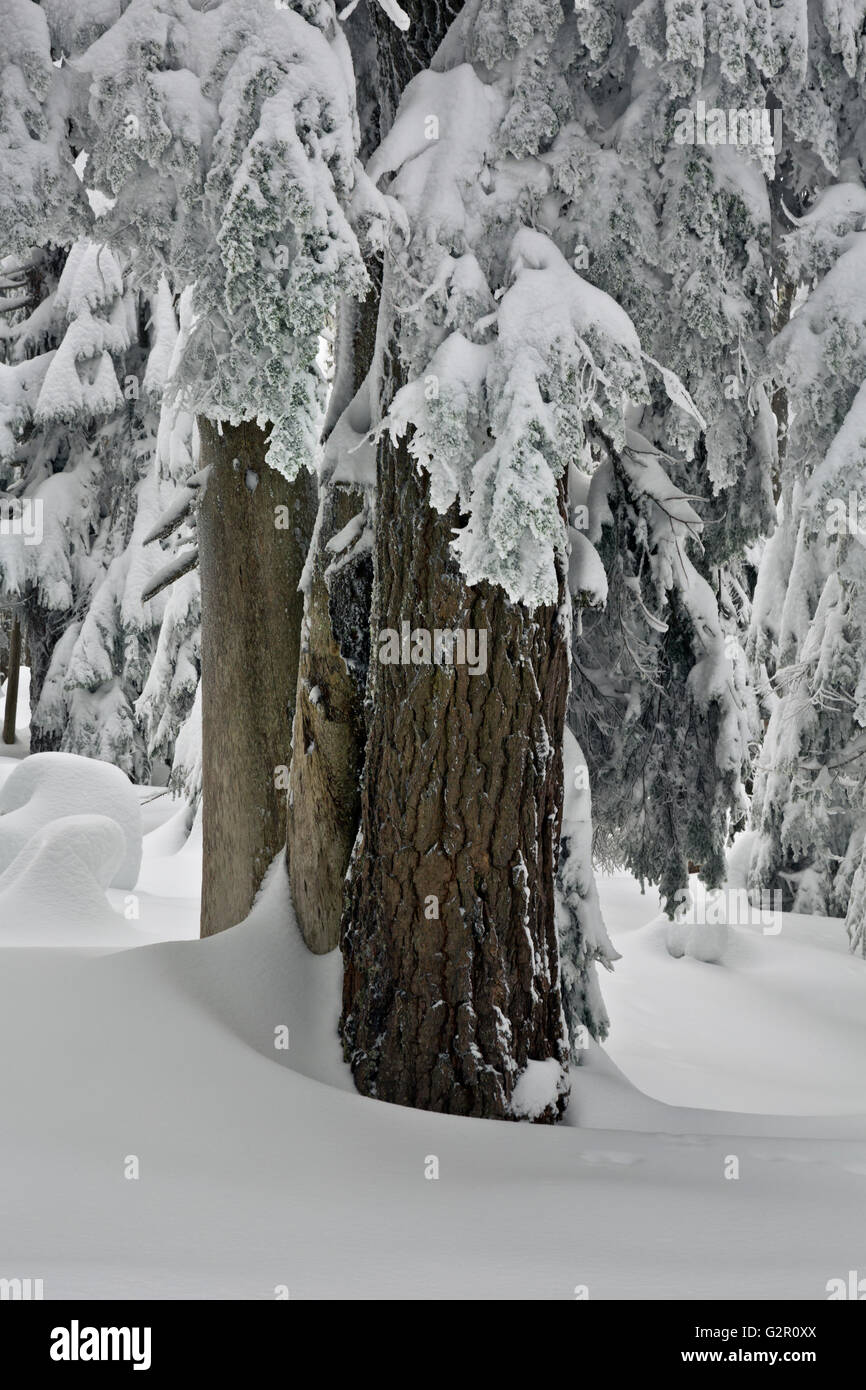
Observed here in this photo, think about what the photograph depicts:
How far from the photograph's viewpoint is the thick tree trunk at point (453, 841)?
4602 mm

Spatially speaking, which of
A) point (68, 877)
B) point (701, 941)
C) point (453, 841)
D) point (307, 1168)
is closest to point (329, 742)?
point (453, 841)

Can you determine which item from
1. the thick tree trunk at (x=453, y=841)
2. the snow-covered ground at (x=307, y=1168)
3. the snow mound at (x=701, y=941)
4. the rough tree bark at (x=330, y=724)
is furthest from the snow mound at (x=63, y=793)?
the thick tree trunk at (x=453, y=841)

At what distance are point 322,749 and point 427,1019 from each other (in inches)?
52.1

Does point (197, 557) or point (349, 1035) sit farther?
point (197, 557)

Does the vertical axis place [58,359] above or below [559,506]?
above

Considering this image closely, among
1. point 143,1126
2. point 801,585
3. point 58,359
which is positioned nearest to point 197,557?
point 143,1126

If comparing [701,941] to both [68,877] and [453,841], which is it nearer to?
[68,877]

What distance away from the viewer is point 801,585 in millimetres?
11391

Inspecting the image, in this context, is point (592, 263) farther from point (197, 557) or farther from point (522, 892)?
point (197, 557)

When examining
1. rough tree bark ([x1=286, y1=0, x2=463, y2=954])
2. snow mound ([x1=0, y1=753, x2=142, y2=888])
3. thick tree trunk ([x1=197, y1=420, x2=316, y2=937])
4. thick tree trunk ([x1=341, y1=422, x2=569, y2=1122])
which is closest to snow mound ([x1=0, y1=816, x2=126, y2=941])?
thick tree trunk ([x1=197, y1=420, x2=316, y2=937])

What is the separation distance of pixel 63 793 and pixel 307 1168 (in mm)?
7538

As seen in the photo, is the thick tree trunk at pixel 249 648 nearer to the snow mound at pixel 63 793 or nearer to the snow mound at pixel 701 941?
the snow mound at pixel 63 793

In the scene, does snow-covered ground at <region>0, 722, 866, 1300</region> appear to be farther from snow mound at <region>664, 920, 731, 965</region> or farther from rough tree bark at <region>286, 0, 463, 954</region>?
snow mound at <region>664, 920, 731, 965</region>

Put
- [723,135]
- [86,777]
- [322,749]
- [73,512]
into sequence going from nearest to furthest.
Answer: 1. [723,135]
2. [322,749]
3. [86,777]
4. [73,512]
